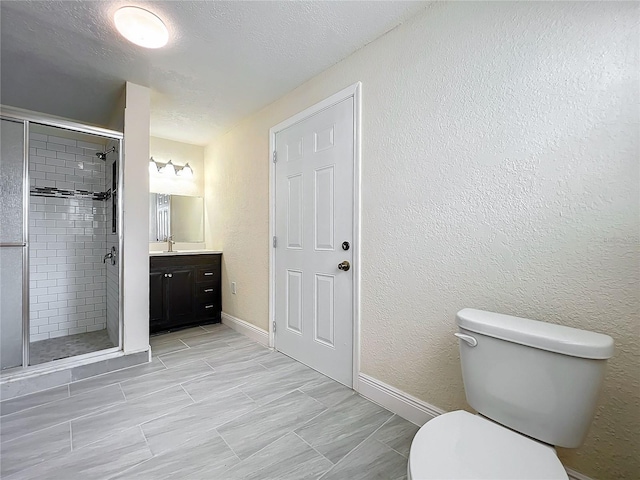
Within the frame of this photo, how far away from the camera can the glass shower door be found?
2.07 m

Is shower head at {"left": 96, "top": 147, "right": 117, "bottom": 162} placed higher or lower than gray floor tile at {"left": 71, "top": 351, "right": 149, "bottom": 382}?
higher

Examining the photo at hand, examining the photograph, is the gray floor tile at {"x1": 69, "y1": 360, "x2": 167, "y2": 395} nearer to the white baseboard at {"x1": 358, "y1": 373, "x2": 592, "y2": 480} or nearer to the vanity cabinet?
the vanity cabinet

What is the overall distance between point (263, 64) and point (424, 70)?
46.1 inches

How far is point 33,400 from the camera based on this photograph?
74.5 inches

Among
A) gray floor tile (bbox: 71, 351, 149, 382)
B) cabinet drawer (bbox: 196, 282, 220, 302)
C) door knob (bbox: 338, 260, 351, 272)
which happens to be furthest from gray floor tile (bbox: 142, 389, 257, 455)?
cabinet drawer (bbox: 196, 282, 220, 302)

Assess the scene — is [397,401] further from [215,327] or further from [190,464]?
[215,327]

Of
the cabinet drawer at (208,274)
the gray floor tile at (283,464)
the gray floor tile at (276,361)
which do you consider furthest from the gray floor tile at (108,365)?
the gray floor tile at (283,464)

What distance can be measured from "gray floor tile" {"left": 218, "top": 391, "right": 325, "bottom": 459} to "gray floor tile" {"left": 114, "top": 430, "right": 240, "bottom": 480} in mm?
70

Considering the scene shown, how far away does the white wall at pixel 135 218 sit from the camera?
239 centimetres

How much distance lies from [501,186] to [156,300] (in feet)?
10.6

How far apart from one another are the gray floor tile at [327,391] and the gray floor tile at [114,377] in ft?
3.99

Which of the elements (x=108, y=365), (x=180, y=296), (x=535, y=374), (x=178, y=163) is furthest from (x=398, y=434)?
(x=178, y=163)

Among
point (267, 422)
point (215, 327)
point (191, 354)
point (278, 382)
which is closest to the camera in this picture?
point (267, 422)

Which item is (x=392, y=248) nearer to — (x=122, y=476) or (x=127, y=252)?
(x=122, y=476)
